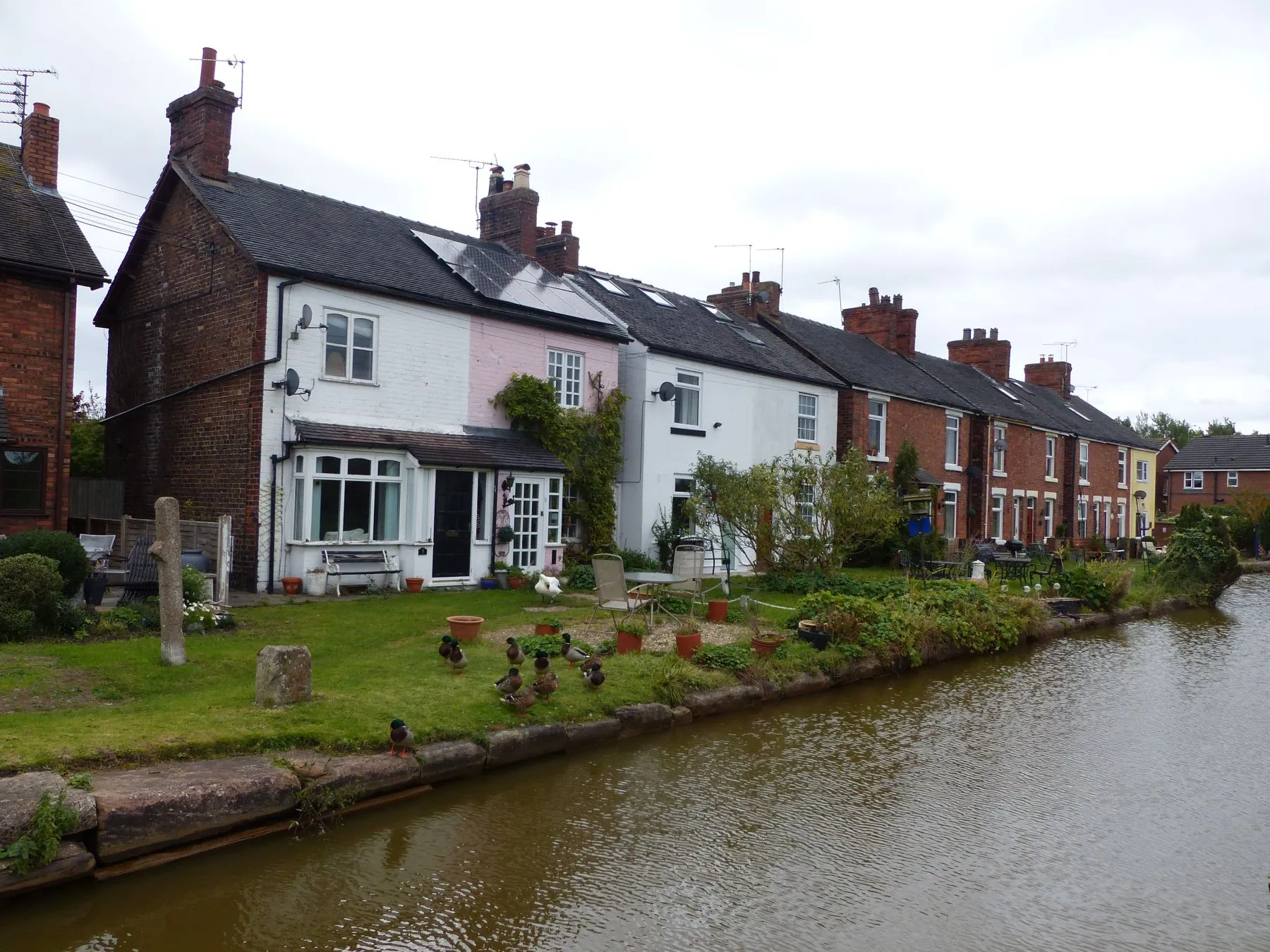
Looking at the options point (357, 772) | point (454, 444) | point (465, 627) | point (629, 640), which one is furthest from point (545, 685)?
point (454, 444)

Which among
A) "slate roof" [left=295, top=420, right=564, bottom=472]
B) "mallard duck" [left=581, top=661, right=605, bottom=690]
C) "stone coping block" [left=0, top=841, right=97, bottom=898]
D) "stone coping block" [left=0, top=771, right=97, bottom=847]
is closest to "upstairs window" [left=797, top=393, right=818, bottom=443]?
"slate roof" [left=295, top=420, right=564, bottom=472]

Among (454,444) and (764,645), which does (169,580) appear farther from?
(454,444)

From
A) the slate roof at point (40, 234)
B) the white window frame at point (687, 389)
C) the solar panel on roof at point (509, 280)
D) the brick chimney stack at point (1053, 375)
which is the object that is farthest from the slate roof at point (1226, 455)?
the slate roof at point (40, 234)

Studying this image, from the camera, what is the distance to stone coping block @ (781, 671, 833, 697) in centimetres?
1145

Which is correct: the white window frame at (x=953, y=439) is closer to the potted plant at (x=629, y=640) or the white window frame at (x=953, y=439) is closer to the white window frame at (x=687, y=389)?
the white window frame at (x=687, y=389)

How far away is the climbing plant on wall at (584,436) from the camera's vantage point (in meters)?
19.3

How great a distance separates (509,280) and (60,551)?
11316 mm

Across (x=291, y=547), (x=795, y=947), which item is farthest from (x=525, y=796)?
(x=291, y=547)

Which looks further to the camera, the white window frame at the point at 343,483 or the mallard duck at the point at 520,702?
the white window frame at the point at 343,483

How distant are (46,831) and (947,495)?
30702mm

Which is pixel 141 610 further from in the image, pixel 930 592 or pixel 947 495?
pixel 947 495

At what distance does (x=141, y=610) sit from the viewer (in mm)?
11391

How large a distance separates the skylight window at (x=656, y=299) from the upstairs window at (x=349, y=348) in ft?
33.9

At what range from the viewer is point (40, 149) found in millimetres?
16938
